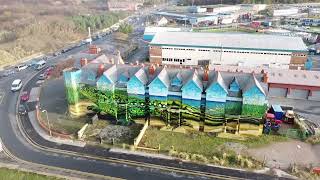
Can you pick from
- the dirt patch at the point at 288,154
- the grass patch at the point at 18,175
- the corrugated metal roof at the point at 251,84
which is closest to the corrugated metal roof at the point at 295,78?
the corrugated metal roof at the point at 251,84

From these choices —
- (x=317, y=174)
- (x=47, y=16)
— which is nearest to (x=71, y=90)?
(x=317, y=174)

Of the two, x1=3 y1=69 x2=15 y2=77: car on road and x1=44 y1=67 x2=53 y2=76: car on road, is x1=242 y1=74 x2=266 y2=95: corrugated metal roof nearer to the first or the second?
x1=44 y1=67 x2=53 y2=76: car on road

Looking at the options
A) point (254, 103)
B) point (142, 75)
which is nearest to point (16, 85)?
point (142, 75)

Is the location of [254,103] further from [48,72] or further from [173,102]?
[48,72]

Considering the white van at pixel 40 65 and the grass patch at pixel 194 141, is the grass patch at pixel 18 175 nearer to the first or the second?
the grass patch at pixel 194 141

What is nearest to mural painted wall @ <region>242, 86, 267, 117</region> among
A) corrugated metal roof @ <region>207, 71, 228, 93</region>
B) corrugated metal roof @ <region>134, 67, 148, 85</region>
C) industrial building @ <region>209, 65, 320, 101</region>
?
corrugated metal roof @ <region>207, 71, 228, 93</region>

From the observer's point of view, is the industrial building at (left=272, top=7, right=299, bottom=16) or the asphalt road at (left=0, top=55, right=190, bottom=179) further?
the industrial building at (left=272, top=7, right=299, bottom=16)

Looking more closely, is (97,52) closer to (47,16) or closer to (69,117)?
(69,117)
